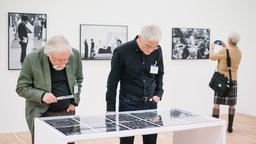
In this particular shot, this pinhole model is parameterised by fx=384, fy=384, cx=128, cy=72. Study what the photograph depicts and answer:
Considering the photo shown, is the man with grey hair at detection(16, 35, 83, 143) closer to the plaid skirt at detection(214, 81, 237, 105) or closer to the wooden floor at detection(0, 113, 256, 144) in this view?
the wooden floor at detection(0, 113, 256, 144)

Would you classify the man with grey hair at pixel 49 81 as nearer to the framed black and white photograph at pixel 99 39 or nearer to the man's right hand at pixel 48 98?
the man's right hand at pixel 48 98

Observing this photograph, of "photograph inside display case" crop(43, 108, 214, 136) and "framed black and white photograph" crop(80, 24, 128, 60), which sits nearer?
"photograph inside display case" crop(43, 108, 214, 136)

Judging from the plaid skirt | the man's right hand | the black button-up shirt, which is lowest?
the plaid skirt

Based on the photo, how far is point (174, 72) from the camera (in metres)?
7.53

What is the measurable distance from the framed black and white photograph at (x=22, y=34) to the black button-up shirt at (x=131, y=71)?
2.99m

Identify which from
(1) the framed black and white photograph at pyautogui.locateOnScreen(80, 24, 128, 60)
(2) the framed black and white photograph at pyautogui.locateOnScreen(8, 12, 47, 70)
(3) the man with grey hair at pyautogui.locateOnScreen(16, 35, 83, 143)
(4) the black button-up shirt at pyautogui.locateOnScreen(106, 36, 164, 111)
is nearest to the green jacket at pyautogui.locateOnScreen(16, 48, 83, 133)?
(3) the man with grey hair at pyautogui.locateOnScreen(16, 35, 83, 143)

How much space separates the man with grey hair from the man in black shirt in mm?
390

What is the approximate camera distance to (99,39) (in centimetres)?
666

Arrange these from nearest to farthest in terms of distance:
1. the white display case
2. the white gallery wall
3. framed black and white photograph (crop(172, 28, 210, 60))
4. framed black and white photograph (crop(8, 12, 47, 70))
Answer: the white display case → framed black and white photograph (crop(8, 12, 47, 70)) → the white gallery wall → framed black and white photograph (crop(172, 28, 210, 60))

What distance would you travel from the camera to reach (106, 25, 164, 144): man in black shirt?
344 cm

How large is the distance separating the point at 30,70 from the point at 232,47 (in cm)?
378

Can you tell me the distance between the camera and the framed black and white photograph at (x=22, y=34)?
6.02 meters

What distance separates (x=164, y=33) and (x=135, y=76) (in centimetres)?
401

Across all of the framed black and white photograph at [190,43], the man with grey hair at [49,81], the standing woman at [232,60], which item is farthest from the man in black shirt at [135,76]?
the framed black and white photograph at [190,43]
